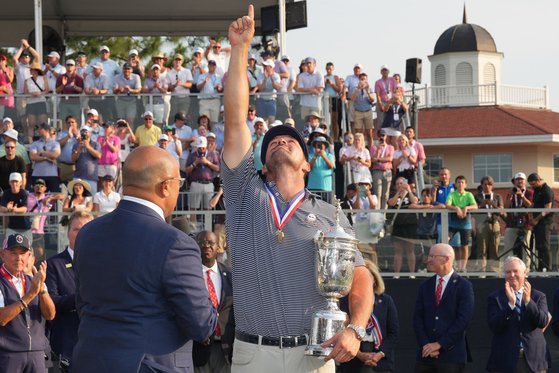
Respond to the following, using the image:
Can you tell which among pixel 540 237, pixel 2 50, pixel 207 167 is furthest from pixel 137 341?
pixel 2 50

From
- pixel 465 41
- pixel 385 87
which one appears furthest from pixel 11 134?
pixel 465 41

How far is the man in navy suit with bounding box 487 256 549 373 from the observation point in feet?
40.5

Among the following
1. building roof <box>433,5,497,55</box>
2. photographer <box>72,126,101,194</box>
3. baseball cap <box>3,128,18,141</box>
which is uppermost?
building roof <box>433,5,497,55</box>

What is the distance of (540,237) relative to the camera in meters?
14.8

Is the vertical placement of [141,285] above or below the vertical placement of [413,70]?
below

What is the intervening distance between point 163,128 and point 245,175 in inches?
541

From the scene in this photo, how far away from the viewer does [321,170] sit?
17219mm

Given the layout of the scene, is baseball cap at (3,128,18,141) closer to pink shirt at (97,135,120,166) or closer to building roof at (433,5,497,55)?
pink shirt at (97,135,120,166)

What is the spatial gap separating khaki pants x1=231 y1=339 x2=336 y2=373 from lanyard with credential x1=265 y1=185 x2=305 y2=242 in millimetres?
568

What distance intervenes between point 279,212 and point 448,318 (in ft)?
22.4

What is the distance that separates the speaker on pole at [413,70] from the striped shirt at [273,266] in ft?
70.1

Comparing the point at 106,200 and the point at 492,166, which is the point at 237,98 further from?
the point at 492,166

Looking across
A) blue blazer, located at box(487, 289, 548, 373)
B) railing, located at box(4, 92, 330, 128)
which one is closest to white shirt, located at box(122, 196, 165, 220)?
blue blazer, located at box(487, 289, 548, 373)

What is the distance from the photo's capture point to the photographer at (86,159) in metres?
17.8
